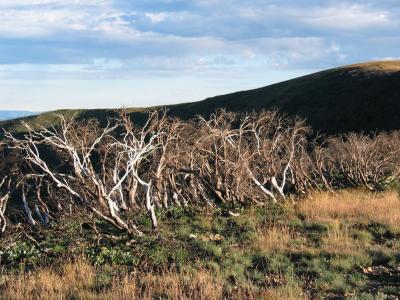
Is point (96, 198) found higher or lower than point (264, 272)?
higher

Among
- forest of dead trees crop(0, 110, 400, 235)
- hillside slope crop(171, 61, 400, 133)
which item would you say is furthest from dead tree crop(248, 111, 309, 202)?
hillside slope crop(171, 61, 400, 133)

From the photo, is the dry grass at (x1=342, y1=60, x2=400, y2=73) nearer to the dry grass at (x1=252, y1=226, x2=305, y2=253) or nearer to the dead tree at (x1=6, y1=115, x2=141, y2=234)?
the dead tree at (x1=6, y1=115, x2=141, y2=234)

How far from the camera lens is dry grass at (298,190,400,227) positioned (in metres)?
10.9

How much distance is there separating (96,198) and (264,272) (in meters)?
3.46

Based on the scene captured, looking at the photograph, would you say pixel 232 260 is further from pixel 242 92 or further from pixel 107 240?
pixel 242 92

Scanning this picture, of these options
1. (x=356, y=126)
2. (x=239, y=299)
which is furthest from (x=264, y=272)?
(x=356, y=126)

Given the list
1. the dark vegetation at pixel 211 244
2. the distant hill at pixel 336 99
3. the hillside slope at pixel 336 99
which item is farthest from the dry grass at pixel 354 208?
the hillside slope at pixel 336 99

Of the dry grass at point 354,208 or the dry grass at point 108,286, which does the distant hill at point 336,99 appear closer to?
the dry grass at point 354,208

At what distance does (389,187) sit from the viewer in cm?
1516

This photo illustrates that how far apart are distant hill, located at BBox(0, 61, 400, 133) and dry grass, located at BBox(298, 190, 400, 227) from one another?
111ft

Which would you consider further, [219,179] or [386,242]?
[219,179]

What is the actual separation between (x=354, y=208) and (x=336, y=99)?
52109 mm

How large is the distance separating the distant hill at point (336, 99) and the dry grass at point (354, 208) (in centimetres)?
3375

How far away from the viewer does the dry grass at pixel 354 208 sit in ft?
35.6
